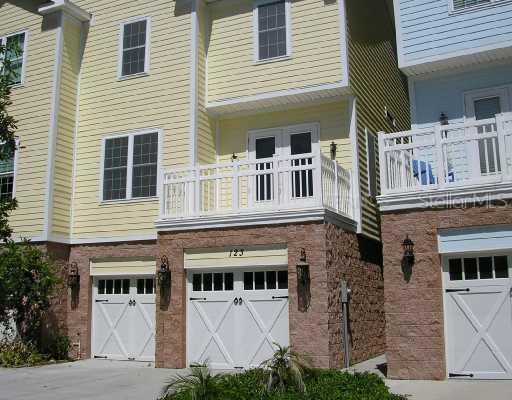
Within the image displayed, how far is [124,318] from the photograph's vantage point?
16.6 metres

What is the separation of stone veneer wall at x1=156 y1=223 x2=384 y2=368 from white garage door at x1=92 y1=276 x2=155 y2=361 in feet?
5.91

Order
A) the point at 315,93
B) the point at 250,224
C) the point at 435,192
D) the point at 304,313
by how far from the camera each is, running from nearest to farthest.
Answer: the point at 435,192 < the point at 304,313 < the point at 250,224 < the point at 315,93

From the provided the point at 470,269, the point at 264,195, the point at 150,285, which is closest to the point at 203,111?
the point at 264,195

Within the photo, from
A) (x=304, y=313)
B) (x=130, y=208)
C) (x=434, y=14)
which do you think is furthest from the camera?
(x=130, y=208)

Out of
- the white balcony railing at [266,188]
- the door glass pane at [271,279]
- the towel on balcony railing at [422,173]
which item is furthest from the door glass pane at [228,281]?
the towel on balcony railing at [422,173]

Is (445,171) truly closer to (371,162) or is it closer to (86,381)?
(371,162)

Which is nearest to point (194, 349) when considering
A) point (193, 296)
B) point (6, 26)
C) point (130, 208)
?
point (193, 296)

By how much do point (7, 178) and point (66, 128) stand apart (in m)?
2.37

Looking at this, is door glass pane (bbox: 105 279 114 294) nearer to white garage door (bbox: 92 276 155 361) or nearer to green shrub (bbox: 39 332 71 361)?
white garage door (bbox: 92 276 155 361)

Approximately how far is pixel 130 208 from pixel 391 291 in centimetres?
829

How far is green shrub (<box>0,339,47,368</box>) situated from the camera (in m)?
15.8

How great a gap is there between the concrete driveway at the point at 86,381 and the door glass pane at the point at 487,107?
952 centimetres

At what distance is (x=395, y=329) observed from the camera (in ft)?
38.4

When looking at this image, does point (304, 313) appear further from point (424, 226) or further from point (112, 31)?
point (112, 31)
